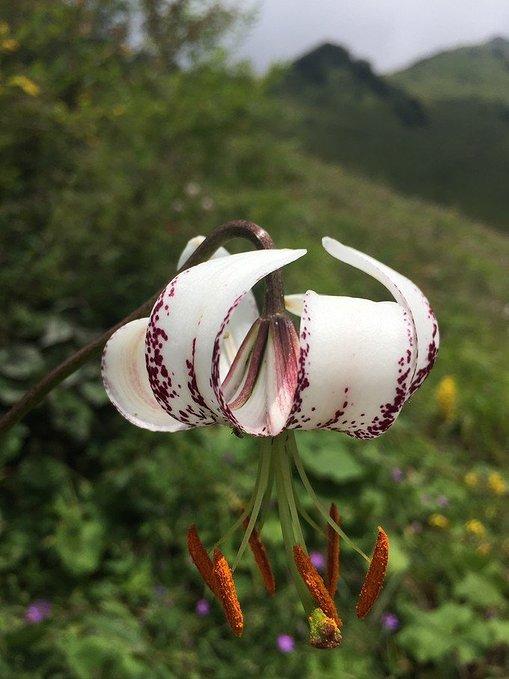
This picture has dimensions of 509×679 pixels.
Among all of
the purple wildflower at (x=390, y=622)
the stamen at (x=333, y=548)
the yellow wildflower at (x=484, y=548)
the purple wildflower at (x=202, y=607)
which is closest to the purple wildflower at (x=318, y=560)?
the purple wildflower at (x=390, y=622)

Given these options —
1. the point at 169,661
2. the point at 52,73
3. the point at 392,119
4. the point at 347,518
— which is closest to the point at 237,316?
the point at 169,661

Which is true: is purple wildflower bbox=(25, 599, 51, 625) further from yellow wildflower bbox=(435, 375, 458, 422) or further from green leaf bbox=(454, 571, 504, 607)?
yellow wildflower bbox=(435, 375, 458, 422)

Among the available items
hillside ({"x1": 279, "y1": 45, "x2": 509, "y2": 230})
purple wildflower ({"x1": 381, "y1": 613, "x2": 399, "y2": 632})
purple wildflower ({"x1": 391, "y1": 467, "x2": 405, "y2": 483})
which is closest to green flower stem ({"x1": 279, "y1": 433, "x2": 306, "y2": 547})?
purple wildflower ({"x1": 381, "y1": 613, "x2": 399, "y2": 632})

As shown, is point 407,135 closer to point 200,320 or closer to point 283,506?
point 283,506

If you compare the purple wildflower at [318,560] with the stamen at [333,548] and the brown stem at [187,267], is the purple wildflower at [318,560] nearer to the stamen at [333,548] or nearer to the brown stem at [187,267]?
the stamen at [333,548]

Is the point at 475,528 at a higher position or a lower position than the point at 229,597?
lower

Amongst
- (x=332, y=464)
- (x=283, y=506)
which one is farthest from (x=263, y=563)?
(x=332, y=464)

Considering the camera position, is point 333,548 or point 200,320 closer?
point 200,320

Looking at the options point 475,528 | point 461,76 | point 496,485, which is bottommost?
point 461,76
